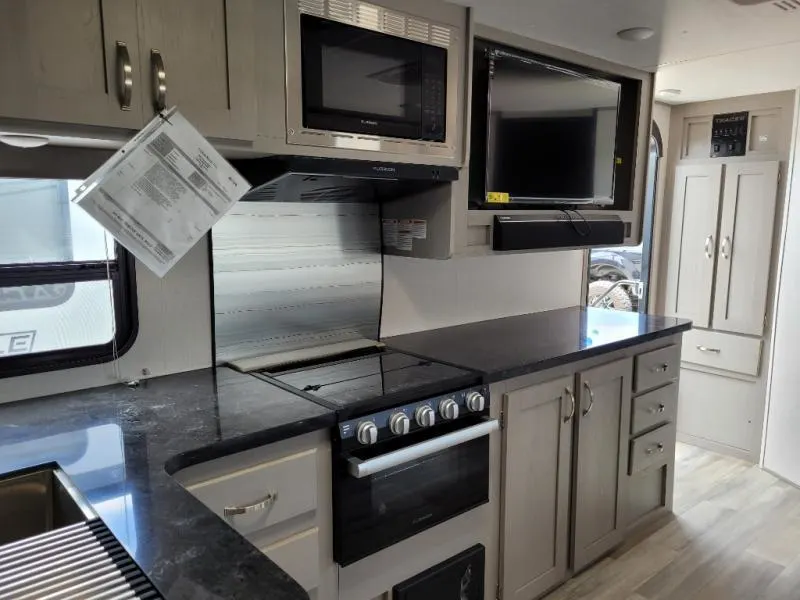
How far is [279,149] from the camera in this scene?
1.68 meters

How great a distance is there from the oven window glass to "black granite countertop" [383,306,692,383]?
0.30 metres

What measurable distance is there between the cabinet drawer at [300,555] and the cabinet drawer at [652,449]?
5.49 feet

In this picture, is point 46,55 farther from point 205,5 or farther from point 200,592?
point 200,592

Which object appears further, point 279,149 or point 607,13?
point 607,13

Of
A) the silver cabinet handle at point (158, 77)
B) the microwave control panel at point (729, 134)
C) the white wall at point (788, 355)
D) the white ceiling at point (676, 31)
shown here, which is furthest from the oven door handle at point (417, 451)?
the microwave control panel at point (729, 134)

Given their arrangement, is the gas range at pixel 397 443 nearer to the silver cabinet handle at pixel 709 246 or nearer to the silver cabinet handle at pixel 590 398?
the silver cabinet handle at pixel 590 398

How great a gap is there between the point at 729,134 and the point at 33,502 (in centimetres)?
392

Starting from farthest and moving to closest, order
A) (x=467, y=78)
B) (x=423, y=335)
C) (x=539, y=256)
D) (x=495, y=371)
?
(x=539, y=256) → (x=423, y=335) → (x=467, y=78) → (x=495, y=371)

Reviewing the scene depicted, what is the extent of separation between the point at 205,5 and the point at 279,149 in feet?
1.28

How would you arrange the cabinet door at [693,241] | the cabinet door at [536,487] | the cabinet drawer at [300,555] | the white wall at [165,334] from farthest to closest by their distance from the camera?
the cabinet door at [693,241], the cabinet door at [536,487], the white wall at [165,334], the cabinet drawer at [300,555]

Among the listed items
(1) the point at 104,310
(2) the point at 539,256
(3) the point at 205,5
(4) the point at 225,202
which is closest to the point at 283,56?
(3) the point at 205,5

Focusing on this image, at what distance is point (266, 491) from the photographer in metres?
1.49

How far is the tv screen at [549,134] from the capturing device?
2367 millimetres

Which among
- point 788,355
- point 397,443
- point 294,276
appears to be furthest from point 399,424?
point 788,355
